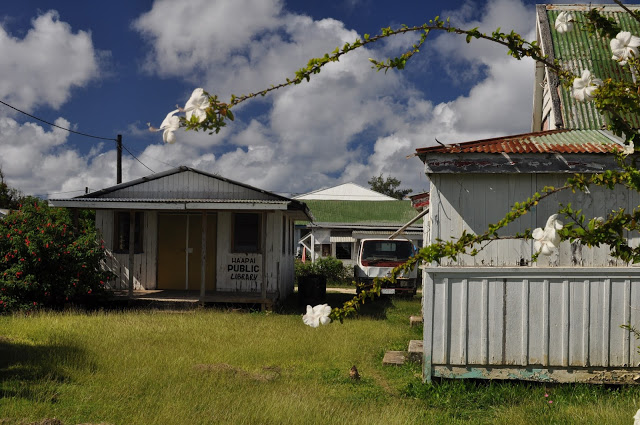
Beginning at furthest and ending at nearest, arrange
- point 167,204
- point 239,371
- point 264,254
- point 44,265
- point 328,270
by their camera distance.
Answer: point 328,270, point 264,254, point 167,204, point 44,265, point 239,371

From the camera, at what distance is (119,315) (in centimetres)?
1262

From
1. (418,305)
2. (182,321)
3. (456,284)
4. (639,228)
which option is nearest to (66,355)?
(182,321)

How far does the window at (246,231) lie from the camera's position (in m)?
15.9

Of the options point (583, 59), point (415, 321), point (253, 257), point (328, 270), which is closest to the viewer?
point (415, 321)

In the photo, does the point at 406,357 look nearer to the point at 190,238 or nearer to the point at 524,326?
the point at 524,326

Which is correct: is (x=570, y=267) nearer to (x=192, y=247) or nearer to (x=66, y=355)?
(x=66, y=355)

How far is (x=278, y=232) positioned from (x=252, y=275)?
133 cm

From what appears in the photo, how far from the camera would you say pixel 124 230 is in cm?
1603

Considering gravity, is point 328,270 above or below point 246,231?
below

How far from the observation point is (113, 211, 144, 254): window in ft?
52.1

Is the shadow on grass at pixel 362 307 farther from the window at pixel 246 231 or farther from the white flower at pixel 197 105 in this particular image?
the white flower at pixel 197 105

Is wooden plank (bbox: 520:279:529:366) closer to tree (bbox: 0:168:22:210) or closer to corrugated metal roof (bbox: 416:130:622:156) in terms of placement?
corrugated metal roof (bbox: 416:130:622:156)

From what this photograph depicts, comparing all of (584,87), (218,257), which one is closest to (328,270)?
(218,257)

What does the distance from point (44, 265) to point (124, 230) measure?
8.92 ft
